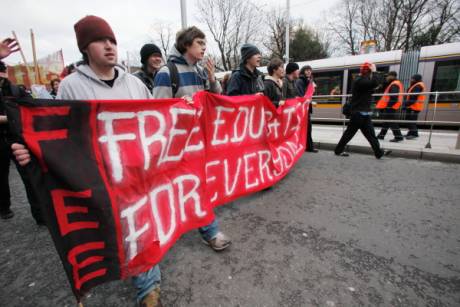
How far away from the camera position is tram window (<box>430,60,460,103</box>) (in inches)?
336

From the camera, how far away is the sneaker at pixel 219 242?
237 cm

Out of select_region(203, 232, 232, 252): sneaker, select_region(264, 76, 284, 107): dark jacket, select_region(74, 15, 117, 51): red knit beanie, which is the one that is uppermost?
select_region(74, 15, 117, 51): red knit beanie

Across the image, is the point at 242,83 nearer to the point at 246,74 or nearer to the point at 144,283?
the point at 246,74

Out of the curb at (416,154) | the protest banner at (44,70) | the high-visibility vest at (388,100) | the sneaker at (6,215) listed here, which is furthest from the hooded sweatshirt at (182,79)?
the protest banner at (44,70)

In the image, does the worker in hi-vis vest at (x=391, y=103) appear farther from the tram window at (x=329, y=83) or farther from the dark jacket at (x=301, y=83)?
the tram window at (x=329, y=83)

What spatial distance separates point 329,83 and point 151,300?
11550 mm

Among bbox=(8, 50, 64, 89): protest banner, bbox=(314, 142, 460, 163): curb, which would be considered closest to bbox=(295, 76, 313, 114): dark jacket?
bbox=(314, 142, 460, 163): curb

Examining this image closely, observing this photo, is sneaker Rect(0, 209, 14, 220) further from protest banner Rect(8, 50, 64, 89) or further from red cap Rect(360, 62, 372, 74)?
protest banner Rect(8, 50, 64, 89)

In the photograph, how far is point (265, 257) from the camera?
2.26m

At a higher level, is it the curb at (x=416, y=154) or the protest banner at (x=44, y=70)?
the protest banner at (x=44, y=70)

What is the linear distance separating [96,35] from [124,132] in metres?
0.66

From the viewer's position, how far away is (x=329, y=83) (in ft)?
36.9

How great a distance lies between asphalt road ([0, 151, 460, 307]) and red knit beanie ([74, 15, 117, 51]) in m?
1.87

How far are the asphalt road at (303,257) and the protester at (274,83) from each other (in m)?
1.54
